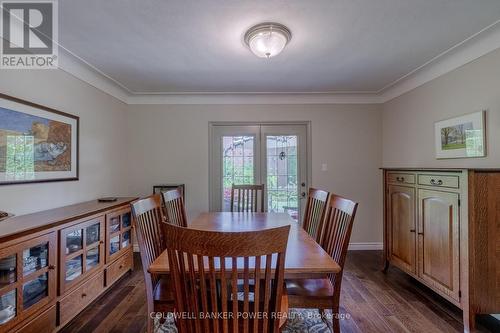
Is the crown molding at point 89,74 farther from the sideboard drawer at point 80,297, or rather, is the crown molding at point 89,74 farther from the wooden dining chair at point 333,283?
the wooden dining chair at point 333,283

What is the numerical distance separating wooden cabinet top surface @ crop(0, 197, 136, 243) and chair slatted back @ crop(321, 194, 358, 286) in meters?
1.95

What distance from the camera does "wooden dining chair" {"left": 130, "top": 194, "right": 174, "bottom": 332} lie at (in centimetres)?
143

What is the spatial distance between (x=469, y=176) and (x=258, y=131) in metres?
2.52

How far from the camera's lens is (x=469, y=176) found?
1.82 meters

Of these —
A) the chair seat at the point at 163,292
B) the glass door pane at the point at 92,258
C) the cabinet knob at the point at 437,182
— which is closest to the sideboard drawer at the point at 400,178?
the cabinet knob at the point at 437,182

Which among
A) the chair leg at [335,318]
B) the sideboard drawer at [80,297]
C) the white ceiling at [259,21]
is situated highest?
the white ceiling at [259,21]

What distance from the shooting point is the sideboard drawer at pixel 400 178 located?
98.6 inches

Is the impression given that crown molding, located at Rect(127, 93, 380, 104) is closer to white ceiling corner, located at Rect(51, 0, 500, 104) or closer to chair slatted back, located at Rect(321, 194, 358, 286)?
white ceiling corner, located at Rect(51, 0, 500, 104)

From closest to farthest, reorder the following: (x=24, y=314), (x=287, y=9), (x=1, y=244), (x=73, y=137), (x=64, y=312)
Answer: (x=1, y=244) → (x=24, y=314) → (x=287, y=9) → (x=64, y=312) → (x=73, y=137)

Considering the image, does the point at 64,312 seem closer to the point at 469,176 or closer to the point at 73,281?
the point at 73,281

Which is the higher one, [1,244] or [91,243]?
[1,244]

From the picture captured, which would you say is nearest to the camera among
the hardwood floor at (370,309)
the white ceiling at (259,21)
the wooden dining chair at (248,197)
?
the white ceiling at (259,21)

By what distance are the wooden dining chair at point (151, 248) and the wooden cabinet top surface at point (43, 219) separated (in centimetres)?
71

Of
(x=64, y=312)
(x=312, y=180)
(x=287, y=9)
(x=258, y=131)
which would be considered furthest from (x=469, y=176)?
(x=64, y=312)
